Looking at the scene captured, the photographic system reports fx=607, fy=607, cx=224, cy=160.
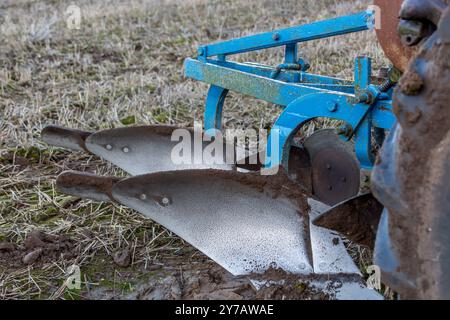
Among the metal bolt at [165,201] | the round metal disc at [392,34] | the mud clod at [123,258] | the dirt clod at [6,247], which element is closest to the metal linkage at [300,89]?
the round metal disc at [392,34]

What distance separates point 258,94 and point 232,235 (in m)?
0.66

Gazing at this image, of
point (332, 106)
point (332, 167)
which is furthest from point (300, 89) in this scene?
point (332, 167)

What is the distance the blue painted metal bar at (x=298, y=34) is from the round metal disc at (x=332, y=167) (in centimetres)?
40

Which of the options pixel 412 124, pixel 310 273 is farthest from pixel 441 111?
pixel 310 273

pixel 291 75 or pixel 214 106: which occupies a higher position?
pixel 291 75

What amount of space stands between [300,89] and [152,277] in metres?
0.89

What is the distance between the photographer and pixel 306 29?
2.47 meters

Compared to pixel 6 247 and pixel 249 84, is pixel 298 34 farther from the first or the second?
pixel 6 247

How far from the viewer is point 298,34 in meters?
2.49

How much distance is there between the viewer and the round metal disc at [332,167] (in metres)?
2.46

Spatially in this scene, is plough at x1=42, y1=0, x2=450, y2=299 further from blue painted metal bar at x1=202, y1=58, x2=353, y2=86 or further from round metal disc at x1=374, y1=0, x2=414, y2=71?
blue painted metal bar at x1=202, y1=58, x2=353, y2=86

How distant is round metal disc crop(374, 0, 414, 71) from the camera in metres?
2.00

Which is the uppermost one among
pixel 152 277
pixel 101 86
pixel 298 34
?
pixel 298 34

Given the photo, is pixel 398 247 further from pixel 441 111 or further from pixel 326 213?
pixel 326 213
